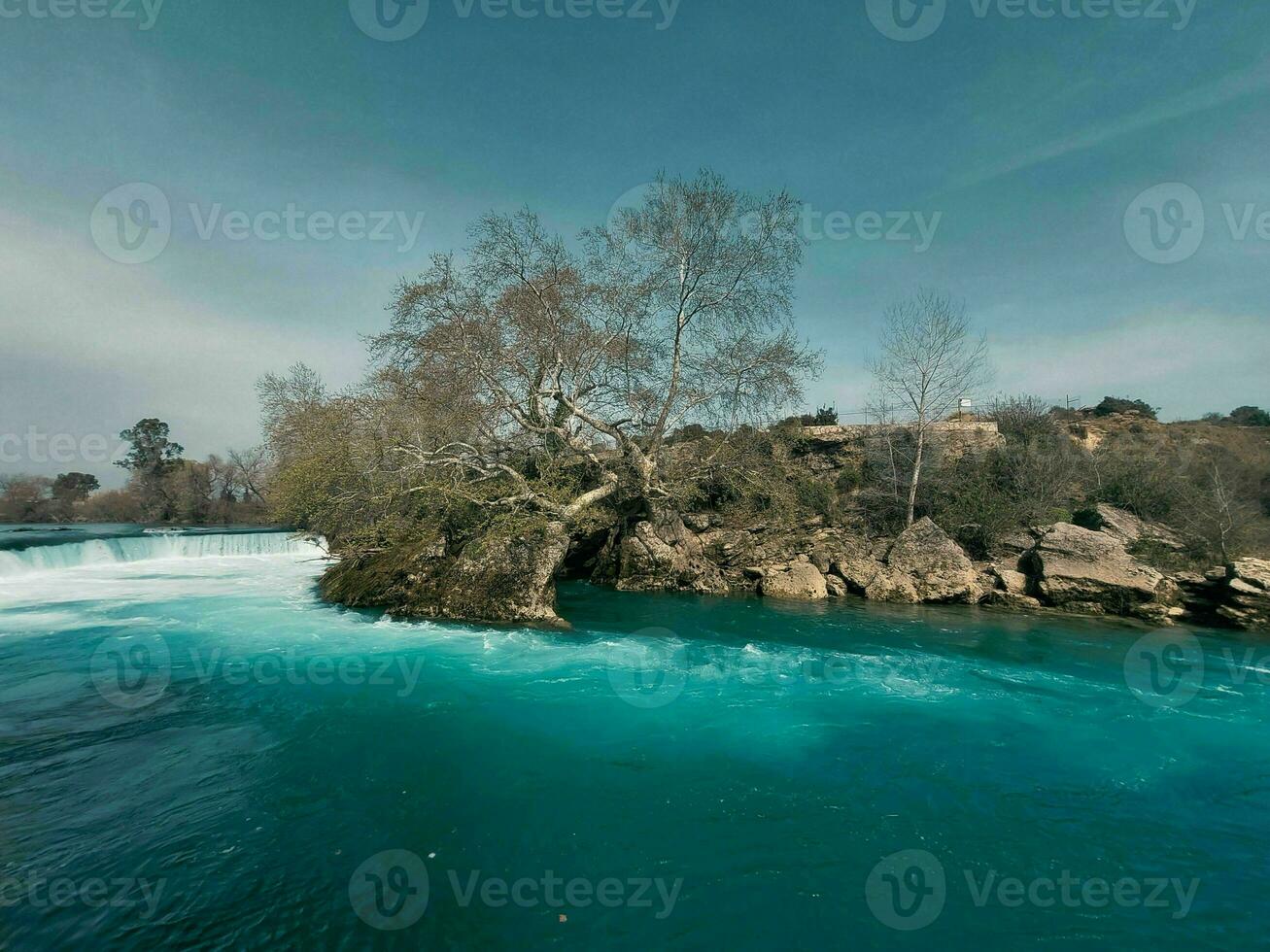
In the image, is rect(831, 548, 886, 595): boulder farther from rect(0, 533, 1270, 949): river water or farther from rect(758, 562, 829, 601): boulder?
rect(0, 533, 1270, 949): river water

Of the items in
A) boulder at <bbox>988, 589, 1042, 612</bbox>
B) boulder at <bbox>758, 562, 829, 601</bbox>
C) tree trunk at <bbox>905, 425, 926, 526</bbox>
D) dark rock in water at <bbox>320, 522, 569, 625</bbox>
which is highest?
tree trunk at <bbox>905, 425, 926, 526</bbox>

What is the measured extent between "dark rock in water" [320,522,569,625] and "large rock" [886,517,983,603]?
9608 mm

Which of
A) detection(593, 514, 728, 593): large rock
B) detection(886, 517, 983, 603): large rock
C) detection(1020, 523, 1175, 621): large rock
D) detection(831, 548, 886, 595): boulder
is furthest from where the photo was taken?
detection(593, 514, 728, 593): large rock

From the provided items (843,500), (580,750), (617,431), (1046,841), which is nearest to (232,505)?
(617,431)

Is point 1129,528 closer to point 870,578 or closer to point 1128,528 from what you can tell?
point 1128,528

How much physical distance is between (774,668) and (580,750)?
13.3 feet

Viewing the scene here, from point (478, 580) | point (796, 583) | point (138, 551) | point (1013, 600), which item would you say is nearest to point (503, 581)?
point (478, 580)

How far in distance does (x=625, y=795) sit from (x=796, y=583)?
37.8ft

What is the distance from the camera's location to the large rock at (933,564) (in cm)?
1444

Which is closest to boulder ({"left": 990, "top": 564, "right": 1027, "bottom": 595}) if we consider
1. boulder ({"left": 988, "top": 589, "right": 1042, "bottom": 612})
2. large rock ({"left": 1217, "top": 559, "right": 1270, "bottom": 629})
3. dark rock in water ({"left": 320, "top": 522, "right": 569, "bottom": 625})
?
boulder ({"left": 988, "top": 589, "right": 1042, "bottom": 612})

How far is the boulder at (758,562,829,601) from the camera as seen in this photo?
15250 mm

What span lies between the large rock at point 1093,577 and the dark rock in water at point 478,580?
12235 mm

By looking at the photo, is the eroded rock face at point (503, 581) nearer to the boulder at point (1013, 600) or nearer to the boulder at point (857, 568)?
the boulder at point (857, 568)

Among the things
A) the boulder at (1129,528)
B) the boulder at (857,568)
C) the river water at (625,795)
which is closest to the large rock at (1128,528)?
the boulder at (1129,528)
